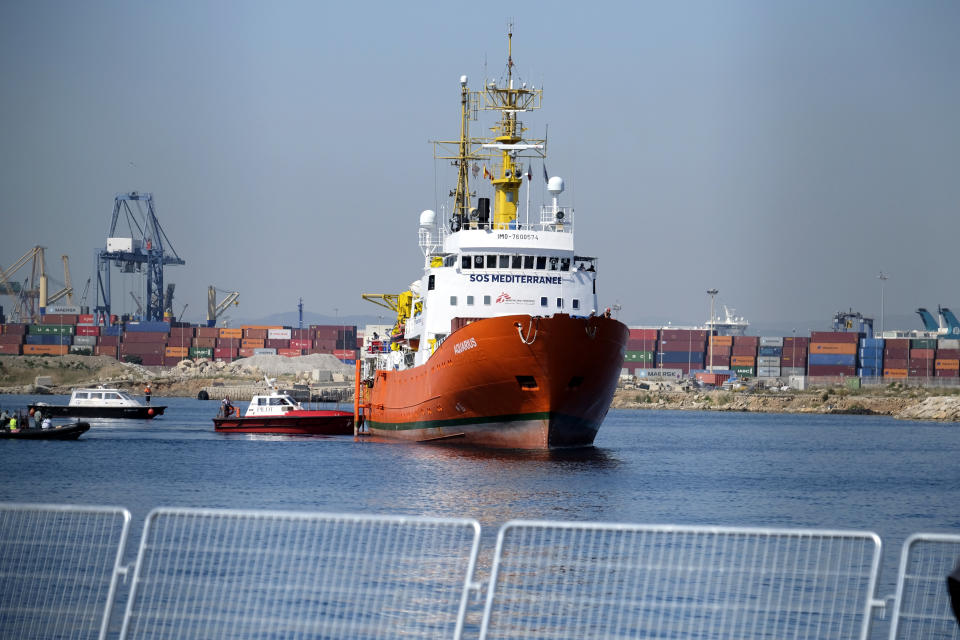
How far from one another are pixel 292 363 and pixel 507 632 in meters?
159

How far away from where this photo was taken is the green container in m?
170

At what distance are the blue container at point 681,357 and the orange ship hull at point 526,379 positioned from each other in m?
129

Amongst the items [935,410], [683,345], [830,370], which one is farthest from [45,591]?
[683,345]

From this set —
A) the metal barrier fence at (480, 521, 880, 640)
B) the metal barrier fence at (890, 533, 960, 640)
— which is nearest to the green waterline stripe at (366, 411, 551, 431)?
the metal barrier fence at (480, 521, 880, 640)

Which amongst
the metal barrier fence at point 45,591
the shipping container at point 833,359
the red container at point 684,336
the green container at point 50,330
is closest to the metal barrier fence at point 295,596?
the metal barrier fence at point 45,591

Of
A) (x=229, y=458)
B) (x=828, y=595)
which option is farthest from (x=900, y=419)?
(x=828, y=595)

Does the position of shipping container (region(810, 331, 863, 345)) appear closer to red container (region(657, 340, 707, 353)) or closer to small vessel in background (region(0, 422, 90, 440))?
red container (region(657, 340, 707, 353))

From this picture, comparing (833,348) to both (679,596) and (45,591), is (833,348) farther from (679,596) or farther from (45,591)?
(45,591)

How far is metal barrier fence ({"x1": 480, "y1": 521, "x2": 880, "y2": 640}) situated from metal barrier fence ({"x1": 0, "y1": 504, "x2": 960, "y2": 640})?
0.16 ft

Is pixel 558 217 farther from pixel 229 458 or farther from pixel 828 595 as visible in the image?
pixel 828 595

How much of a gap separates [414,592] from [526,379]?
22201 millimetres

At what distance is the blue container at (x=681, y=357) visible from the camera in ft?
547

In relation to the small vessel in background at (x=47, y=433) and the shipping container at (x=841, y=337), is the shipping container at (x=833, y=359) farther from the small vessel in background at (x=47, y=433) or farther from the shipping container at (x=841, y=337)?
the small vessel in background at (x=47, y=433)

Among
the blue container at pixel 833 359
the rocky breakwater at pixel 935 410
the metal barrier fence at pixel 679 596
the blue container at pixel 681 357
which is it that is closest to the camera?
the metal barrier fence at pixel 679 596
